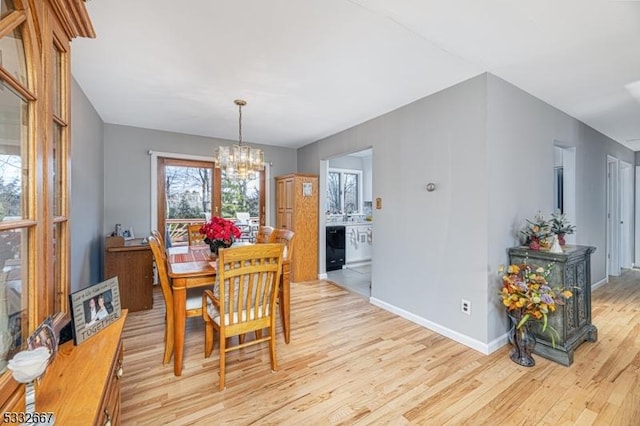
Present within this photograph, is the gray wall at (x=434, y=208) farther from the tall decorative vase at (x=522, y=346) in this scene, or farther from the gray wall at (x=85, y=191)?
the gray wall at (x=85, y=191)

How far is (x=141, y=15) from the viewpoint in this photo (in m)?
1.70

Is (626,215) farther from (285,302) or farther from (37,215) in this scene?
(37,215)

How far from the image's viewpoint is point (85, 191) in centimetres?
295

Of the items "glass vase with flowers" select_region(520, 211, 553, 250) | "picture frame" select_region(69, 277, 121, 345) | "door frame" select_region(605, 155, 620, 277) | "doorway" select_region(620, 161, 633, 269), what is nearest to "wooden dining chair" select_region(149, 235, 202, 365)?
"picture frame" select_region(69, 277, 121, 345)

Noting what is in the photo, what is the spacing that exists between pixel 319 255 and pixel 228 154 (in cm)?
246

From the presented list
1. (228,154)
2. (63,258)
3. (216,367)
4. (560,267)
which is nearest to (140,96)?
(228,154)

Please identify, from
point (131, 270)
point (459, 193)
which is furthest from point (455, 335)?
point (131, 270)

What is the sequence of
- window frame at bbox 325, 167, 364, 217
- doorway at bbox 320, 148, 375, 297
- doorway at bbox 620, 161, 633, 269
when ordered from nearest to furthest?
doorway at bbox 320, 148, 375, 297 < doorway at bbox 620, 161, 633, 269 < window frame at bbox 325, 167, 364, 217

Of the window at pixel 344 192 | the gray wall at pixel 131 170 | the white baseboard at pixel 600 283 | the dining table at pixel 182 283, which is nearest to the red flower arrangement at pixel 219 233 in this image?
the dining table at pixel 182 283

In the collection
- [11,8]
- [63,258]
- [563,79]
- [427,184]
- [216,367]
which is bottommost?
[216,367]

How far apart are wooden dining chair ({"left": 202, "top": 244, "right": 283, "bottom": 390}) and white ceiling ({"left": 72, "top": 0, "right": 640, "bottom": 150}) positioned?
147 cm

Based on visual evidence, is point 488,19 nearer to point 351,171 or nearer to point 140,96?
point 140,96

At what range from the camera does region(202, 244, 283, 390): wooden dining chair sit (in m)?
1.90

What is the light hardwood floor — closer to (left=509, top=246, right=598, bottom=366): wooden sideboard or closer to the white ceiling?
(left=509, top=246, right=598, bottom=366): wooden sideboard
